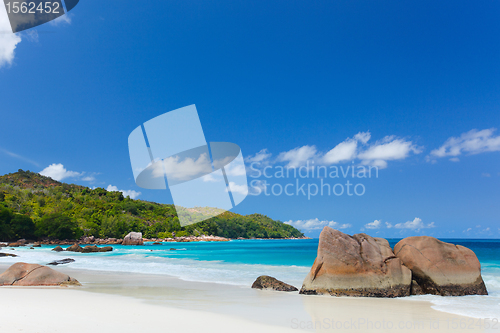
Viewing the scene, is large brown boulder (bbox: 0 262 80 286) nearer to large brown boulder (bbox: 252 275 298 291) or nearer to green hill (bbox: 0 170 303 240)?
large brown boulder (bbox: 252 275 298 291)

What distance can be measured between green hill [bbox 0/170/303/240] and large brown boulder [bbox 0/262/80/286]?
5648 centimetres

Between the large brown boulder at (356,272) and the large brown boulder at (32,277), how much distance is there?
7588mm

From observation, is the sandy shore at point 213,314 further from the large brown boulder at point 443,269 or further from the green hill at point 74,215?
the green hill at point 74,215

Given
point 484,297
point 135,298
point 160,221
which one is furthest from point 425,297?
point 160,221

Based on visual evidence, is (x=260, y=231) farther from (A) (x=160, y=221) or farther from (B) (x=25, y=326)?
(B) (x=25, y=326)

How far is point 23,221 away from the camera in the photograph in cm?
6047

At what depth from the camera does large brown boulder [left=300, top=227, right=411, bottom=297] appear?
28.0ft

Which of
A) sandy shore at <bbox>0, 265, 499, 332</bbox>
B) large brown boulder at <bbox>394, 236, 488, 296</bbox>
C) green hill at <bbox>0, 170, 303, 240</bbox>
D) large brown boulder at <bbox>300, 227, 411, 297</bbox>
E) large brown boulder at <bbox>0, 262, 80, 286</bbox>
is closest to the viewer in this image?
sandy shore at <bbox>0, 265, 499, 332</bbox>

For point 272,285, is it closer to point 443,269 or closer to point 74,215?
point 443,269

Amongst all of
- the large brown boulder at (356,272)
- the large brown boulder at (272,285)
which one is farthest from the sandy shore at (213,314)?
the large brown boulder at (272,285)

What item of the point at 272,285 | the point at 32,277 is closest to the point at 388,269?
the point at 272,285

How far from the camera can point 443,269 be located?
29.7 feet

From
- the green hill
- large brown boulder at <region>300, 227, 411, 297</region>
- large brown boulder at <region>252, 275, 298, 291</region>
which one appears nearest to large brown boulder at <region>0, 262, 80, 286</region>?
large brown boulder at <region>252, 275, 298, 291</region>

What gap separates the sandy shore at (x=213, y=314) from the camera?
500 cm
